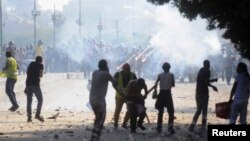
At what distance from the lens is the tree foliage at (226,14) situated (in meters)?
13.7

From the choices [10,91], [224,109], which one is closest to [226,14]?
[224,109]

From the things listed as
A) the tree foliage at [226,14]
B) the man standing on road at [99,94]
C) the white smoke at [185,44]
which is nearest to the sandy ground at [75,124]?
the man standing on road at [99,94]

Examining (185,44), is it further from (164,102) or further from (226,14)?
(226,14)

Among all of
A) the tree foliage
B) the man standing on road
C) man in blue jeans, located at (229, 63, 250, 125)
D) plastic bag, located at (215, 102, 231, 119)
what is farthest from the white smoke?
the man standing on road

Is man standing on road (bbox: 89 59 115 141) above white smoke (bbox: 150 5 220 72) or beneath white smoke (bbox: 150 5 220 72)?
beneath

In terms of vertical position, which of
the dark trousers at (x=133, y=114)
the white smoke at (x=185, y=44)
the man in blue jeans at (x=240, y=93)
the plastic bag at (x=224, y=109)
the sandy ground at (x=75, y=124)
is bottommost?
the sandy ground at (x=75, y=124)

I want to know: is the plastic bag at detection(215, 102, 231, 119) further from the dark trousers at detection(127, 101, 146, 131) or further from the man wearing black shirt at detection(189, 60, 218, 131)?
the dark trousers at detection(127, 101, 146, 131)

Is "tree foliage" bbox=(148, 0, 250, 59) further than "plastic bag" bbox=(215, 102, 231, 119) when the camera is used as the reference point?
No

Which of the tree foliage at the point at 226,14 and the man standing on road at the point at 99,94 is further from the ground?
the tree foliage at the point at 226,14

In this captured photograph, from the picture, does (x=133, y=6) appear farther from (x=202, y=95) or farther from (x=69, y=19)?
(x=202, y=95)

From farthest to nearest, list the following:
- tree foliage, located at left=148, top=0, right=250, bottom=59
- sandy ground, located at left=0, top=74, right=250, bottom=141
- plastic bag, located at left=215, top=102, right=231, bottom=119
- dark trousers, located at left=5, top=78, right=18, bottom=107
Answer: dark trousers, located at left=5, top=78, right=18, bottom=107 < sandy ground, located at left=0, top=74, right=250, bottom=141 < plastic bag, located at left=215, top=102, right=231, bottom=119 < tree foliage, located at left=148, top=0, right=250, bottom=59

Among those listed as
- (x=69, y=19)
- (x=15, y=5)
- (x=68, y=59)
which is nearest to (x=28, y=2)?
(x=15, y=5)

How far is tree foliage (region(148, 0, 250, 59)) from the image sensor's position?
45.0 feet

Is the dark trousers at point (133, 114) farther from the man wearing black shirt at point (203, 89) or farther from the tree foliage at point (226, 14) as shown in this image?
the tree foliage at point (226, 14)
